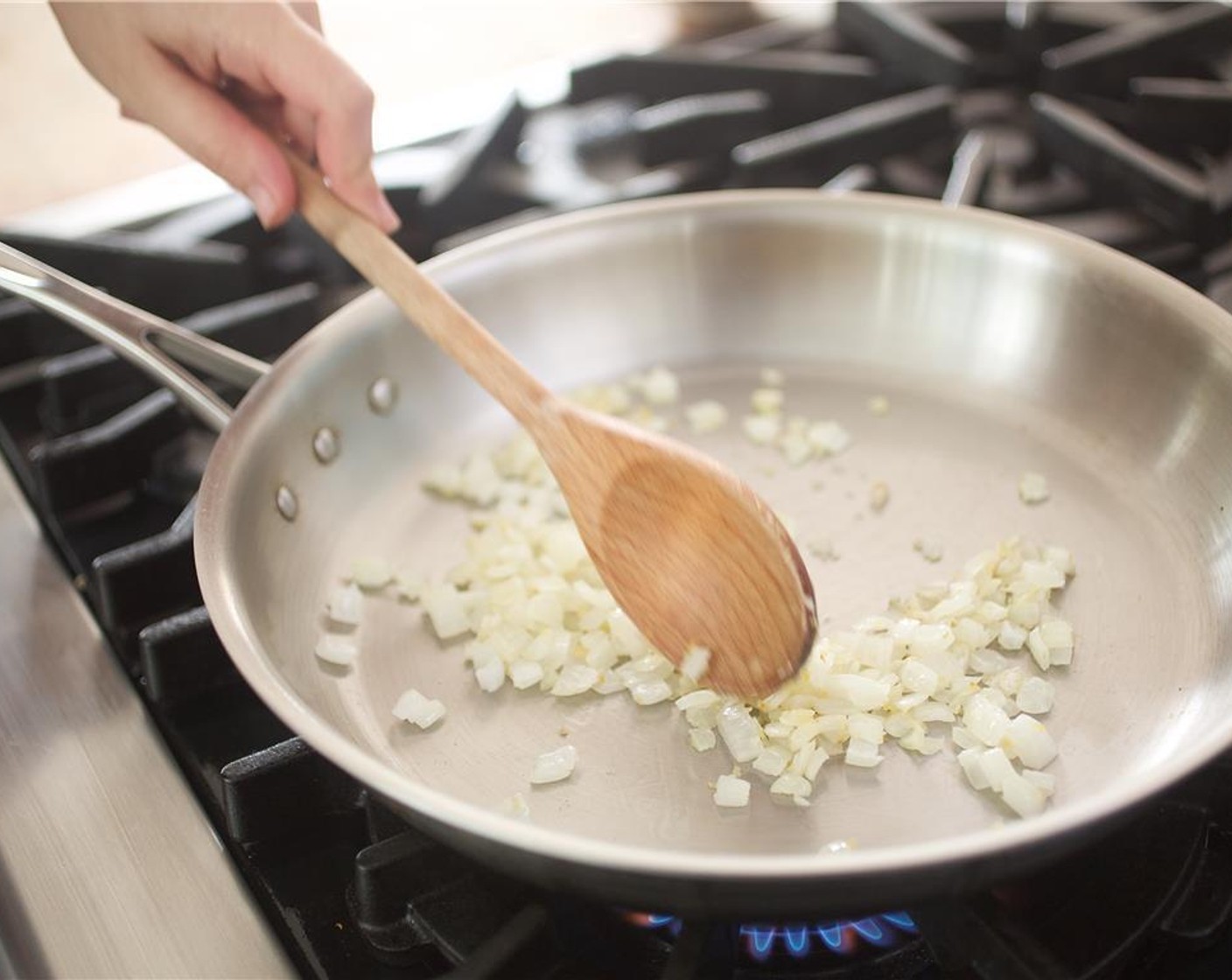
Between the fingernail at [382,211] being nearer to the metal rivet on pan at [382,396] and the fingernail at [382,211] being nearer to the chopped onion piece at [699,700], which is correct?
the metal rivet on pan at [382,396]

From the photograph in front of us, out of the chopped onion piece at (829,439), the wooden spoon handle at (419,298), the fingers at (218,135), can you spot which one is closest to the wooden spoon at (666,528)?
the wooden spoon handle at (419,298)

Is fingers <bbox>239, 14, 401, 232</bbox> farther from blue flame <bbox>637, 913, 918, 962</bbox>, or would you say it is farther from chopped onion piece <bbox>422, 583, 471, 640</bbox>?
blue flame <bbox>637, 913, 918, 962</bbox>

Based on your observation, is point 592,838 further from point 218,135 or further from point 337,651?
point 218,135

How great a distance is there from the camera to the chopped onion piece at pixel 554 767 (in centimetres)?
76

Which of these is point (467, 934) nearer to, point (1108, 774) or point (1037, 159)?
point (1108, 774)

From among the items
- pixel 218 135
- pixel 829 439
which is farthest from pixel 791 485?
pixel 218 135

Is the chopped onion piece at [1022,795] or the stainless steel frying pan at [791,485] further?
the chopped onion piece at [1022,795]

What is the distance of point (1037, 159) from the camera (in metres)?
1.25

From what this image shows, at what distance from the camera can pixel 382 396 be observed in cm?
102

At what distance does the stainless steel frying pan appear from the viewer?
61cm

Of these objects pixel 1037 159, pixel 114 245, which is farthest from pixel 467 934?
pixel 1037 159

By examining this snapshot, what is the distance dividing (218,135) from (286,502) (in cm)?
27

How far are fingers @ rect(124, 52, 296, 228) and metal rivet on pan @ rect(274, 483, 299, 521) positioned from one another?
0.19 metres

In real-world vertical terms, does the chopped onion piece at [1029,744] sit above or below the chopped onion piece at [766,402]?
below
